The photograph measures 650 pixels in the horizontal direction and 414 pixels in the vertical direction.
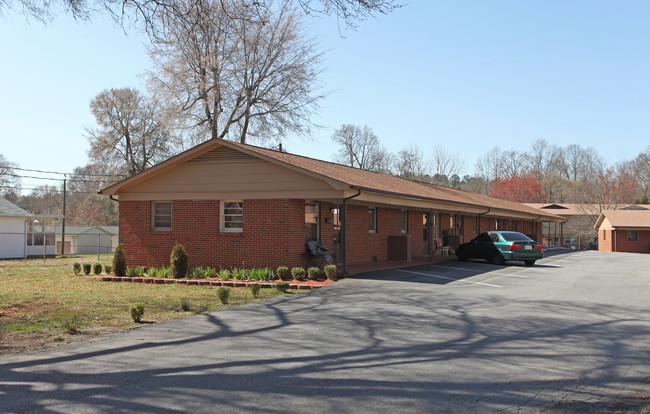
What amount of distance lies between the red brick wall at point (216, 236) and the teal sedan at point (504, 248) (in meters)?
9.45

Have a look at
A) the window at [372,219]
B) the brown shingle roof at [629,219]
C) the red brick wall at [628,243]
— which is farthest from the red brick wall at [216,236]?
the red brick wall at [628,243]

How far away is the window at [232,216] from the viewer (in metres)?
18.1

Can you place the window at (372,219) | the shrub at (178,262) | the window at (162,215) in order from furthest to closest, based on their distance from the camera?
the window at (372,219), the window at (162,215), the shrub at (178,262)

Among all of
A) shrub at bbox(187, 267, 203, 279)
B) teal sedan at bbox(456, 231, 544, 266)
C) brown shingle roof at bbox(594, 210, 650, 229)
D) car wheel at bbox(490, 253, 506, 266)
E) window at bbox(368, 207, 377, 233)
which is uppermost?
brown shingle roof at bbox(594, 210, 650, 229)

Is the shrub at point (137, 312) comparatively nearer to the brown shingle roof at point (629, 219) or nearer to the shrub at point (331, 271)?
the shrub at point (331, 271)

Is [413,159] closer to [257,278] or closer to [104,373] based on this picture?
[257,278]

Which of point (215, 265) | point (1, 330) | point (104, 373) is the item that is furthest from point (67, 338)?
point (215, 265)

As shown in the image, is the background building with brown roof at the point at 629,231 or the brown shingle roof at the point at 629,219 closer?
the brown shingle roof at the point at 629,219

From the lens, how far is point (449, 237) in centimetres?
2934

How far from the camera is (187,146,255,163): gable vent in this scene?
17703 mm

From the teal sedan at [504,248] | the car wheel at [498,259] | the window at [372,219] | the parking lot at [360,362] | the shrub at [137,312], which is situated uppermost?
the window at [372,219]

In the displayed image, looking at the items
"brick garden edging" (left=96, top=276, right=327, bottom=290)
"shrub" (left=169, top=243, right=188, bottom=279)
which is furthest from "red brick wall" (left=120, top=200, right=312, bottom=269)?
"brick garden edging" (left=96, top=276, right=327, bottom=290)

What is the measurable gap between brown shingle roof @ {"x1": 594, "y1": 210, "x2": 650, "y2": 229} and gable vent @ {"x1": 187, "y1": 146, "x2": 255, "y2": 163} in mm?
48140

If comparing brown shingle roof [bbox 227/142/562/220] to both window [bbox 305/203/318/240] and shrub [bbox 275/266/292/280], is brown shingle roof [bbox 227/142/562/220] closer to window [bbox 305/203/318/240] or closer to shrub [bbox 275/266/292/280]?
window [bbox 305/203/318/240]
